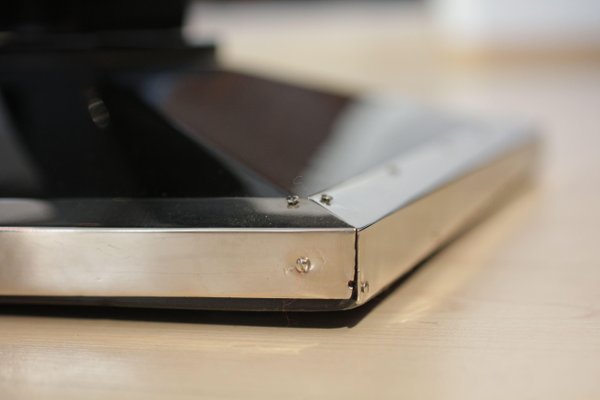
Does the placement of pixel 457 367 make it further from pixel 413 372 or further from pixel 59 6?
pixel 59 6

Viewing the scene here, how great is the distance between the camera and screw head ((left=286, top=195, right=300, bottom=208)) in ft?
1.08

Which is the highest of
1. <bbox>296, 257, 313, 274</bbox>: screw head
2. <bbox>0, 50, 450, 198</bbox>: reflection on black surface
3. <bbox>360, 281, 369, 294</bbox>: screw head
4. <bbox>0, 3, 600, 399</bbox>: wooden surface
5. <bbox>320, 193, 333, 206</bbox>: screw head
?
<bbox>0, 50, 450, 198</bbox>: reflection on black surface

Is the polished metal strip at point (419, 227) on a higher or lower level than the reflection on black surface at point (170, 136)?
lower

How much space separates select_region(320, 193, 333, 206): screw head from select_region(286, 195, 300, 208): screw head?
0.03 feet

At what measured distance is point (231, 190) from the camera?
343 mm

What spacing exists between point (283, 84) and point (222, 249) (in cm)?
25

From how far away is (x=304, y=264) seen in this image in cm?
31

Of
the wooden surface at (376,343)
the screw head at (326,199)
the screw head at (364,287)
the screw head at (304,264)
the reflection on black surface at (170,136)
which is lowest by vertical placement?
the wooden surface at (376,343)

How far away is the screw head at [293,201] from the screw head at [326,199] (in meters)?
0.01

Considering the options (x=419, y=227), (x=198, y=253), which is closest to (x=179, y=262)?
(x=198, y=253)

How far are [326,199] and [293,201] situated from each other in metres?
0.01

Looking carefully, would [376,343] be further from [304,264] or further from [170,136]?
[170,136]

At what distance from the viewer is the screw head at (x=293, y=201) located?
329 millimetres

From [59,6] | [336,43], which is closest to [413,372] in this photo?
[59,6]
